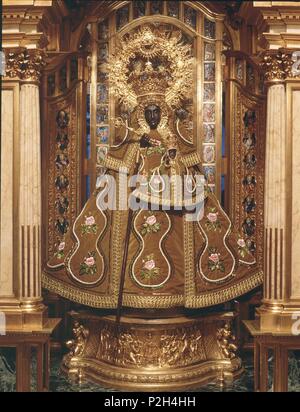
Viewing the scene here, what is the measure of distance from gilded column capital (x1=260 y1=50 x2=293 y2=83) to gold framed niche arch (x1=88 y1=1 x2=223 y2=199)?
880 mm

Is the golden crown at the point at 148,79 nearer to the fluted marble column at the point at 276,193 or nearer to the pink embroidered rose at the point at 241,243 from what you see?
the fluted marble column at the point at 276,193

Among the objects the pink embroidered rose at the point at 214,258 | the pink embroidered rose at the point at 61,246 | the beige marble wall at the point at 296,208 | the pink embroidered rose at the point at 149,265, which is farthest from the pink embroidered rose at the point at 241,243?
the pink embroidered rose at the point at 61,246

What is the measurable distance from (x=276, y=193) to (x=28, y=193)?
1.89 metres

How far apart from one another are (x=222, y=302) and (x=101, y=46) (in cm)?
253

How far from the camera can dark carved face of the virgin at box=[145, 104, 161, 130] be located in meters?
5.21

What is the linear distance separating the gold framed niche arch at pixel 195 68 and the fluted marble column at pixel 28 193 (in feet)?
3.08

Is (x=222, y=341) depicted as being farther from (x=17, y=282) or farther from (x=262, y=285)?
(x=17, y=282)

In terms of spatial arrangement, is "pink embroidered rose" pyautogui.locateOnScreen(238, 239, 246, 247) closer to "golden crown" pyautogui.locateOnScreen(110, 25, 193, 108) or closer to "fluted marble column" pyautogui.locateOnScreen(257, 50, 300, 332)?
"fluted marble column" pyautogui.locateOnScreen(257, 50, 300, 332)

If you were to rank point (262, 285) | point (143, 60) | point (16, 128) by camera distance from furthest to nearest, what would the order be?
point (143, 60) → point (262, 285) → point (16, 128)

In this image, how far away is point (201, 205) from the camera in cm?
512

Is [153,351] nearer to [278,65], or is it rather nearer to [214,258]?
[214,258]

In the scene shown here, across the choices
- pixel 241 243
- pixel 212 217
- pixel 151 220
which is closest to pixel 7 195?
pixel 151 220

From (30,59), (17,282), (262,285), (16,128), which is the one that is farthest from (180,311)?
(30,59)

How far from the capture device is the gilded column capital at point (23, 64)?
4.77 m
